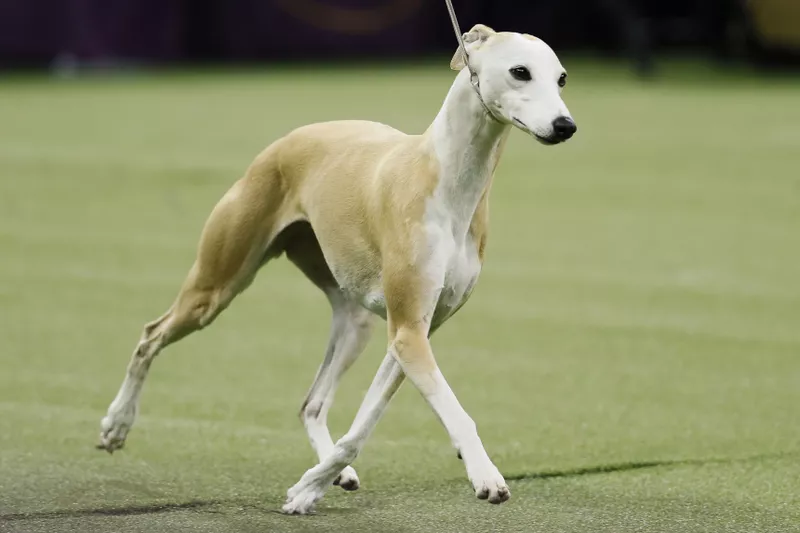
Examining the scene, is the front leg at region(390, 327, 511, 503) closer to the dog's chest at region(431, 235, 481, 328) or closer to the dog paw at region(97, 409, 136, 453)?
the dog's chest at region(431, 235, 481, 328)

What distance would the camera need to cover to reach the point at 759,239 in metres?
10.4

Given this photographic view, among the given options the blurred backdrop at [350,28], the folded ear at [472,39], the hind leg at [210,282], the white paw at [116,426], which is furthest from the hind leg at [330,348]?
the blurred backdrop at [350,28]

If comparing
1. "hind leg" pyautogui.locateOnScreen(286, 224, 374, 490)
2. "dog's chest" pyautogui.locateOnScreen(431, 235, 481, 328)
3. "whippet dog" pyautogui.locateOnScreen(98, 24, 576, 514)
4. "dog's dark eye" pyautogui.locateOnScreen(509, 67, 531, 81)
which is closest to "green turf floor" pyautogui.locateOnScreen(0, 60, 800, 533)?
"hind leg" pyautogui.locateOnScreen(286, 224, 374, 490)

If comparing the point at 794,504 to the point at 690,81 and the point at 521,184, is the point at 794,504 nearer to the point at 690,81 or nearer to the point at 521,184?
the point at 521,184

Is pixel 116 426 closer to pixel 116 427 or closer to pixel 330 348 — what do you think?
pixel 116 427

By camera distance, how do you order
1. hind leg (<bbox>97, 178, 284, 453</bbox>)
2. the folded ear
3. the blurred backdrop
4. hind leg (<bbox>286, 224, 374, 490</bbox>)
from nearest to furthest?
the folded ear < hind leg (<bbox>97, 178, 284, 453</bbox>) < hind leg (<bbox>286, 224, 374, 490</bbox>) < the blurred backdrop

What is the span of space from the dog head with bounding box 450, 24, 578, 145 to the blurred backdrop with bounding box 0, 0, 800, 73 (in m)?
17.3

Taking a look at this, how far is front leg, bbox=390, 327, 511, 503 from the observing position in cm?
404

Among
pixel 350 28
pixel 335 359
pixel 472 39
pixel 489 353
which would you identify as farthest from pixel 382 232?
pixel 350 28

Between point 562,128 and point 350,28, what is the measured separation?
21.0 meters

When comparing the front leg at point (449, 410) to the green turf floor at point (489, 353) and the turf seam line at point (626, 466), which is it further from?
the turf seam line at point (626, 466)

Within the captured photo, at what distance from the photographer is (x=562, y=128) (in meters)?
4.04

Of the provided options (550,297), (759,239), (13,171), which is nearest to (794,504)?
(550,297)

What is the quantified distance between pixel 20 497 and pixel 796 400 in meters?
3.41
